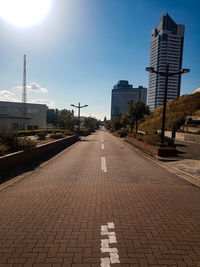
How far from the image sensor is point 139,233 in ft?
11.3

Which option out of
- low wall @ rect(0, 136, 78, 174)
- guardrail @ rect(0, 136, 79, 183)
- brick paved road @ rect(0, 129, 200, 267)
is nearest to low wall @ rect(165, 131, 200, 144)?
brick paved road @ rect(0, 129, 200, 267)

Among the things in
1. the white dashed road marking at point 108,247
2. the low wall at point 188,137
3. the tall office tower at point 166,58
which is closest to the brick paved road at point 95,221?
the white dashed road marking at point 108,247

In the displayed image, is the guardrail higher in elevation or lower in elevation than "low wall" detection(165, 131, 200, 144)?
lower

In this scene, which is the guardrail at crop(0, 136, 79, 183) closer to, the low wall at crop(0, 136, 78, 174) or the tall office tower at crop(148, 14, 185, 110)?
the low wall at crop(0, 136, 78, 174)

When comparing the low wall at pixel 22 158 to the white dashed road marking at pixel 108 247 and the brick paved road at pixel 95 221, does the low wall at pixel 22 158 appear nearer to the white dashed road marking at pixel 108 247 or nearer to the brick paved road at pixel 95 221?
the brick paved road at pixel 95 221

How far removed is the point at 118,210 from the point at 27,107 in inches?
2267

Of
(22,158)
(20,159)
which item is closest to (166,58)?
(22,158)

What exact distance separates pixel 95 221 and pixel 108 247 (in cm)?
90

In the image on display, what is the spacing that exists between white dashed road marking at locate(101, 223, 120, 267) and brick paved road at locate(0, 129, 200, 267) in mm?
90

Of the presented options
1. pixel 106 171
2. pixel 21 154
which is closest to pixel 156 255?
pixel 106 171

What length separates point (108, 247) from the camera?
9.84 ft

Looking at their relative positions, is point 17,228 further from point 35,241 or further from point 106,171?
point 106,171

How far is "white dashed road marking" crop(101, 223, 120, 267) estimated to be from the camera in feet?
8.78

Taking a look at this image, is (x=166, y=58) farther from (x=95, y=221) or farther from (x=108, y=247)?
(x=108, y=247)
